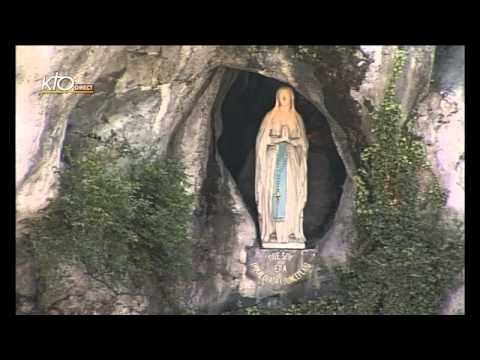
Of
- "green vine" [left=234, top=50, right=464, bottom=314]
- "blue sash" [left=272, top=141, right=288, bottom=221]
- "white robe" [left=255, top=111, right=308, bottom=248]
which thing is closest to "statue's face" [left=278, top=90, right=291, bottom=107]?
"white robe" [left=255, top=111, right=308, bottom=248]

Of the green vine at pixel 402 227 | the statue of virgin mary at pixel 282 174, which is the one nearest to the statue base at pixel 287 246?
the statue of virgin mary at pixel 282 174

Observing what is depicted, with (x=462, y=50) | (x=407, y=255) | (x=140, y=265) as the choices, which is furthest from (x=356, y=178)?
(x=140, y=265)

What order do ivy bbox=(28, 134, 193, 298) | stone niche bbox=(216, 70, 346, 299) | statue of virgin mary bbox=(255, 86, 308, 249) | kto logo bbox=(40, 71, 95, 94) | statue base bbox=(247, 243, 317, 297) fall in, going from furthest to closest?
stone niche bbox=(216, 70, 346, 299) → statue of virgin mary bbox=(255, 86, 308, 249) → statue base bbox=(247, 243, 317, 297) → ivy bbox=(28, 134, 193, 298) → kto logo bbox=(40, 71, 95, 94)

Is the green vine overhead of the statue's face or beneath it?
beneath

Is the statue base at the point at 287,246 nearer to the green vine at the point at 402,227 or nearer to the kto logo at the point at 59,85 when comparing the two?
the green vine at the point at 402,227

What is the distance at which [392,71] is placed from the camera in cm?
1042

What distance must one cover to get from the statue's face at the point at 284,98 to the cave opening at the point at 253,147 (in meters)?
0.34

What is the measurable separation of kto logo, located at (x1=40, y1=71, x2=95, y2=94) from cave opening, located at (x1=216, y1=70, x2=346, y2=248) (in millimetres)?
2083

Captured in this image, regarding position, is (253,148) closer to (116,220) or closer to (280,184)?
(280,184)

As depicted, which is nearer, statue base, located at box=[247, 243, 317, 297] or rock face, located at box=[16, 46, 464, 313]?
Answer: rock face, located at box=[16, 46, 464, 313]

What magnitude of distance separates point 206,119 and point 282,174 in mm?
1104

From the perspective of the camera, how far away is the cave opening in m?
11.7

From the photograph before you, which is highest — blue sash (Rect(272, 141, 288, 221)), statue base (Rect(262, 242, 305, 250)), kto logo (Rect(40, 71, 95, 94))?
kto logo (Rect(40, 71, 95, 94))

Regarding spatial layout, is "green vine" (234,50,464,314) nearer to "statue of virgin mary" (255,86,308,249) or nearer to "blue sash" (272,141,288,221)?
"statue of virgin mary" (255,86,308,249)
